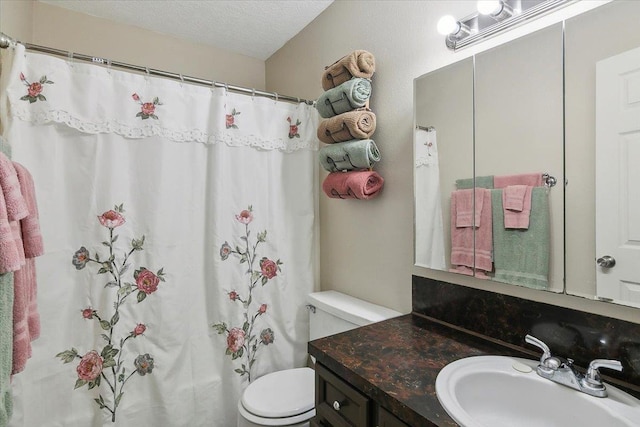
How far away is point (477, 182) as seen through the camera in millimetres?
1177

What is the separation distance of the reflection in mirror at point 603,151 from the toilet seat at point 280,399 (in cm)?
113

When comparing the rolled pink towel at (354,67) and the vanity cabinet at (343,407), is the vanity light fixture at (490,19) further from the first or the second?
the vanity cabinet at (343,407)

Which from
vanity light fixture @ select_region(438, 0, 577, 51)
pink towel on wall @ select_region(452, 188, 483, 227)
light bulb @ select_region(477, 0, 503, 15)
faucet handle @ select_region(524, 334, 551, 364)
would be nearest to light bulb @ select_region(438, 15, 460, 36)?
vanity light fixture @ select_region(438, 0, 577, 51)

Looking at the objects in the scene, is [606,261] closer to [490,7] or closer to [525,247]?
[525,247]

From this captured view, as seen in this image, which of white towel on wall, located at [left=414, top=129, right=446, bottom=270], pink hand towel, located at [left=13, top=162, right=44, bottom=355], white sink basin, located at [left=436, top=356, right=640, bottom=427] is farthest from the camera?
white towel on wall, located at [left=414, top=129, right=446, bottom=270]

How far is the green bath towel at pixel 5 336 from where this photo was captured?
2.65 feet

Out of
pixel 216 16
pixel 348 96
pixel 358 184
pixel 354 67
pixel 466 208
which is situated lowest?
pixel 466 208

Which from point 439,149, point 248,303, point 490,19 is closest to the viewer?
point 490,19

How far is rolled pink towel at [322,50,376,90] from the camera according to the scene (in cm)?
148

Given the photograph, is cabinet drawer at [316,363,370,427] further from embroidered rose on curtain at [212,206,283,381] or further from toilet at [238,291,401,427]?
embroidered rose on curtain at [212,206,283,381]

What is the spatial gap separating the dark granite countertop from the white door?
35 cm

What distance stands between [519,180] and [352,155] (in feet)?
2.31

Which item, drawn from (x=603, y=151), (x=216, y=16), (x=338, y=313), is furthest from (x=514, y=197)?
(x=216, y=16)

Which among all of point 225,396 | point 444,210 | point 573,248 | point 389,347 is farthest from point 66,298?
point 573,248
